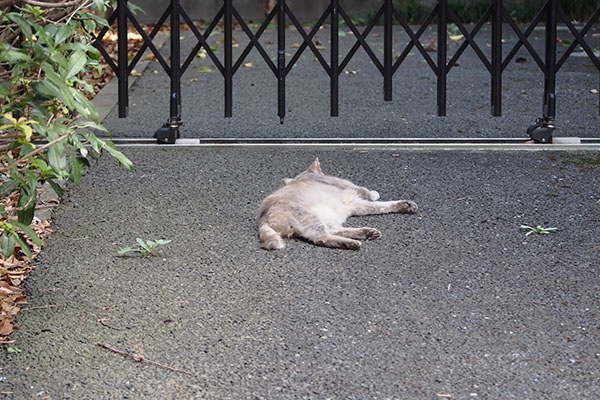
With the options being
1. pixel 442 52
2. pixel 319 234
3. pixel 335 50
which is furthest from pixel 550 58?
pixel 319 234

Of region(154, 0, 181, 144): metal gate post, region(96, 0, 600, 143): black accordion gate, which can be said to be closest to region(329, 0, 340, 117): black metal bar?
region(96, 0, 600, 143): black accordion gate

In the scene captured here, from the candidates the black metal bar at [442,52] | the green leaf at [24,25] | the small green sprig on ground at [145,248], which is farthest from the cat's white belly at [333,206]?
the green leaf at [24,25]

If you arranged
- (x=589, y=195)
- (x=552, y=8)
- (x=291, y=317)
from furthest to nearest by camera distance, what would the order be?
(x=552, y=8) → (x=589, y=195) → (x=291, y=317)

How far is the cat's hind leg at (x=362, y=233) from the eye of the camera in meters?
4.99

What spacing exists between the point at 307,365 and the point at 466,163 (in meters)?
3.41

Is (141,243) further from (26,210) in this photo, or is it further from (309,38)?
(309,38)

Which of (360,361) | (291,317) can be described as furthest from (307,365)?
(291,317)

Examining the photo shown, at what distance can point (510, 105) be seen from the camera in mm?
8609

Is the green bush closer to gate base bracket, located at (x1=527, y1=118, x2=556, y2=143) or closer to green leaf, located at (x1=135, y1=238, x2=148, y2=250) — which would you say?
green leaf, located at (x1=135, y1=238, x2=148, y2=250)

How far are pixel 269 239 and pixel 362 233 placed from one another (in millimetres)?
534

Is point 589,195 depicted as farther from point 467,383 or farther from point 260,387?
point 260,387

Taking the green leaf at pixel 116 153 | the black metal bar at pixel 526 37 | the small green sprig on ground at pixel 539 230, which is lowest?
the small green sprig on ground at pixel 539 230

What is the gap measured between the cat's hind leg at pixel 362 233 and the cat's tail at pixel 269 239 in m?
0.38

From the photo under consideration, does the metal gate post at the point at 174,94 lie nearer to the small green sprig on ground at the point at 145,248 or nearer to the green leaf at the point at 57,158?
the small green sprig on ground at the point at 145,248
